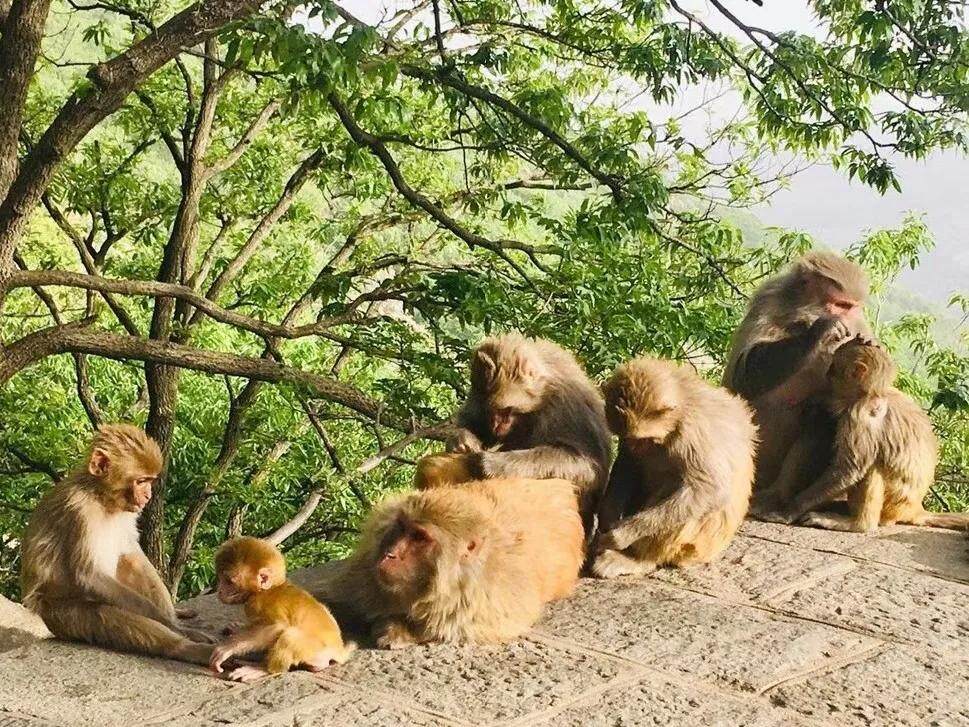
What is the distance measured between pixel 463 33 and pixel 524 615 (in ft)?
23.0

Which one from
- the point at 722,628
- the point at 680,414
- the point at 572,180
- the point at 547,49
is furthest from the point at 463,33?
the point at 722,628

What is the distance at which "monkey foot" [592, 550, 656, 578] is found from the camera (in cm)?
543

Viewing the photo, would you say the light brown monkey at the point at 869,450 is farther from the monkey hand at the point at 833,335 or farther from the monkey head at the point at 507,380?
the monkey head at the point at 507,380

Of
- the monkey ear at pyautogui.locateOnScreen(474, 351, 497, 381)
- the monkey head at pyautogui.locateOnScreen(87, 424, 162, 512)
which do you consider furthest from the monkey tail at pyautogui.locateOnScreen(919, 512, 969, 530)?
the monkey head at pyautogui.locateOnScreen(87, 424, 162, 512)

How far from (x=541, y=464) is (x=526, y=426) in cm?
27

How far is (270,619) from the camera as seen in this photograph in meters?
4.27

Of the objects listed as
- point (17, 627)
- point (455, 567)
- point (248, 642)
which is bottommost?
point (17, 627)

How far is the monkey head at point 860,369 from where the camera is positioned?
6.09 metres

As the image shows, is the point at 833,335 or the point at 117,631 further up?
the point at 833,335

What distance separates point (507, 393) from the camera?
541cm

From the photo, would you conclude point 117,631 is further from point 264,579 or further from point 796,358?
point 796,358

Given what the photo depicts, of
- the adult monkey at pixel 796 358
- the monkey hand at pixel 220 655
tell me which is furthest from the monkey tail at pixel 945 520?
the monkey hand at pixel 220 655

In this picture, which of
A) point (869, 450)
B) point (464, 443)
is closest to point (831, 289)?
point (869, 450)

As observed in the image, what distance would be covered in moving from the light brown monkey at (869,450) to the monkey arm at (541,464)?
1541 millimetres
